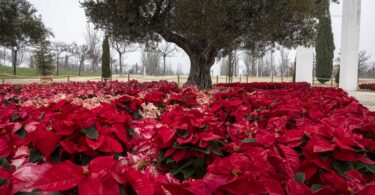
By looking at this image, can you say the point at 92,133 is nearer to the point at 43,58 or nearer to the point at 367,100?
the point at 367,100

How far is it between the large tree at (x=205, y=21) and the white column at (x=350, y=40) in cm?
738

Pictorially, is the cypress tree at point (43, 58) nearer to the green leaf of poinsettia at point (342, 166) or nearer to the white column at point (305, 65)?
the white column at point (305, 65)

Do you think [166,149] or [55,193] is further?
[166,149]

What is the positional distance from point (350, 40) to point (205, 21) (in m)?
12.9

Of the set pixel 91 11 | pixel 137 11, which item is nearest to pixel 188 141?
pixel 137 11

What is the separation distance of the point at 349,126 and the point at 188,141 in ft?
3.01

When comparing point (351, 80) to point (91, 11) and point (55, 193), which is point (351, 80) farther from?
point (55, 193)

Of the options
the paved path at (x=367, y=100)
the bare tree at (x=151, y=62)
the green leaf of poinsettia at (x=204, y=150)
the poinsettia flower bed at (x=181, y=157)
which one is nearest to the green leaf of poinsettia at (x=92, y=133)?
the poinsettia flower bed at (x=181, y=157)

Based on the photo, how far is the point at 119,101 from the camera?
2.90 metres

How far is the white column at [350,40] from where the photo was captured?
18.1 m

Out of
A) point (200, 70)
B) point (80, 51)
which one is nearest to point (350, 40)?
point (200, 70)

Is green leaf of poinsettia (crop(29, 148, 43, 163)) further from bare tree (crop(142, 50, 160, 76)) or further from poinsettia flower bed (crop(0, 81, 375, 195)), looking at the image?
bare tree (crop(142, 50, 160, 76))

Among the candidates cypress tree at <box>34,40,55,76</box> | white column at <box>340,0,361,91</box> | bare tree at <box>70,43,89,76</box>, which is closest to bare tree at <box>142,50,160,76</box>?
bare tree at <box>70,43,89,76</box>

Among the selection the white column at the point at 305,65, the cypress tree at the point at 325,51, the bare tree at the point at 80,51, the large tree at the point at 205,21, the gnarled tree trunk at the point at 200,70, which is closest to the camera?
the large tree at the point at 205,21
